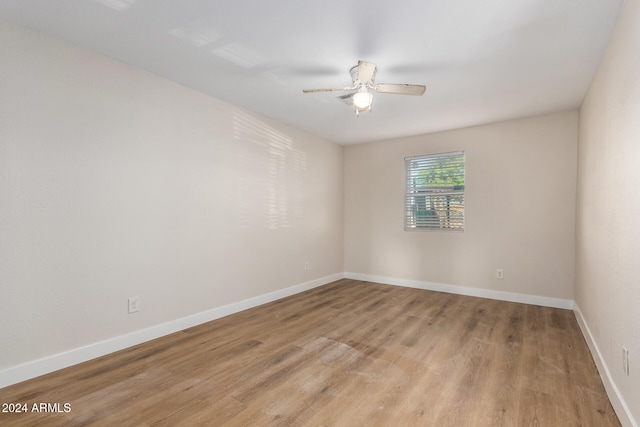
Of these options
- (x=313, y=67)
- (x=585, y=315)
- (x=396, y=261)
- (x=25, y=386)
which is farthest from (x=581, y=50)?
(x=25, y=386)

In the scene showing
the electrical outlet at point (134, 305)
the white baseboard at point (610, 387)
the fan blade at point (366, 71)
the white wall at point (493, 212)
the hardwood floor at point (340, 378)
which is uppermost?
the fan blade at point (366, 71)

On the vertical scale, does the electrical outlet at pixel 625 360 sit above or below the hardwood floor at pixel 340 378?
above

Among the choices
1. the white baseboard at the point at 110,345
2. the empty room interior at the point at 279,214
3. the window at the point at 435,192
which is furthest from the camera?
the window at the point at 435,192

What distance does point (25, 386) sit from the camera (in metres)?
1.97

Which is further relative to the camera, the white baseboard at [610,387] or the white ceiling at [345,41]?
the white ceiling at [345,41]

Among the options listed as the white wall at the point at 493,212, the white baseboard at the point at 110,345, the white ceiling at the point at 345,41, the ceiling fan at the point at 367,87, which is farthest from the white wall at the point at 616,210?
the white baseboard at the point at 110,345

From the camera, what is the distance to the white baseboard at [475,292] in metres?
3.73

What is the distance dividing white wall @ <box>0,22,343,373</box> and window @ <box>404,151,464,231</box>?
7.34ft

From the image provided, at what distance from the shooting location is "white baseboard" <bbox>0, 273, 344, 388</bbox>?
2.02 metres

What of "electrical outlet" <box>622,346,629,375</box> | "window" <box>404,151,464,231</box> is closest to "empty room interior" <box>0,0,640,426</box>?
"electrical outlet" <box>622,346,629,375</box>

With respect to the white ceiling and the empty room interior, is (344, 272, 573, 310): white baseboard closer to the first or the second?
the empty room interior

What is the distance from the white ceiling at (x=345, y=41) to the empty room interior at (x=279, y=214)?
0.8 inches

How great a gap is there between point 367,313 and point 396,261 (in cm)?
162

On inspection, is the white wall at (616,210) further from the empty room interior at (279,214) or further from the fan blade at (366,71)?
the fan blade at (366,71)
